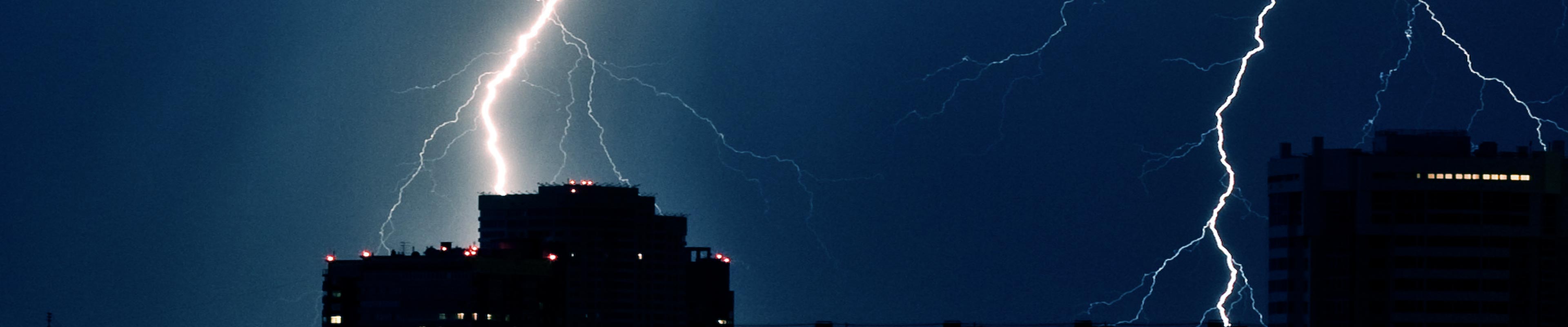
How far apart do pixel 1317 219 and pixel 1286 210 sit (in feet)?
5.70

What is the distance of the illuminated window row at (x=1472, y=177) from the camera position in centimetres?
12562

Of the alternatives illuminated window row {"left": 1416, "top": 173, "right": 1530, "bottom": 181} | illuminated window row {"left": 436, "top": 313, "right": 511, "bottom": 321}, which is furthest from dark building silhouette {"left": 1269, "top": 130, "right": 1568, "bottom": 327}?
illuminated window row {"left": 436, "top": 313, "right": 511, "bottom": 321}

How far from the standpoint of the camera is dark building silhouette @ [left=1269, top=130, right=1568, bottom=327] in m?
124

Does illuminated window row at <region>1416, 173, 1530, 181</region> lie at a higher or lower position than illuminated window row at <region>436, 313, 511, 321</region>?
higher

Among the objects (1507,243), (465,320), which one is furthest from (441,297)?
(1507,243)

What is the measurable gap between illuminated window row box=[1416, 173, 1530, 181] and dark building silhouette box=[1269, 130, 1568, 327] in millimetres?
39

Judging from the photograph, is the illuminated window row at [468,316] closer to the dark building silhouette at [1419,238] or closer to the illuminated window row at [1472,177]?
the dark building silhouette at [1419,238]

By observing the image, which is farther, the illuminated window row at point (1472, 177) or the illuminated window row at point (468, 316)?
the illuminated window row at point (468, 316)

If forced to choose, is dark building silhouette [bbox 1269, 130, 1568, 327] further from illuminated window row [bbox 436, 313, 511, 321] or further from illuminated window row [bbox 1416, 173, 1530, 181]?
illuminated window row [bbox 436, 313, 511, 321]

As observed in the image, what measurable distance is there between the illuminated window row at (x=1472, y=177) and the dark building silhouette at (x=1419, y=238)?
0.04m

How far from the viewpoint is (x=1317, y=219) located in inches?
4953

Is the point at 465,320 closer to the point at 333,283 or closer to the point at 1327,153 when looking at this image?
the point at 333,283

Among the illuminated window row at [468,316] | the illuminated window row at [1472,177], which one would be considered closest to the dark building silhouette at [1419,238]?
the illuminated window row at [1472,177]

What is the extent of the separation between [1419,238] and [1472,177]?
11.6ft
